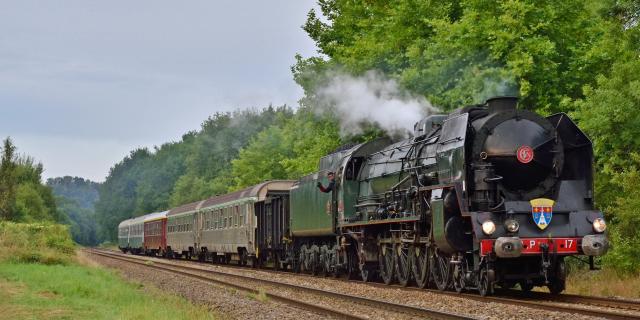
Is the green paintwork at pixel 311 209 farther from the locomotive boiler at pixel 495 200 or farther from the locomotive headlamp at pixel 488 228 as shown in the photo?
the locomotive headlamp at pixel 488 228

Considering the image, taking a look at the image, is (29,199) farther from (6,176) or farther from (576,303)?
(576,303)

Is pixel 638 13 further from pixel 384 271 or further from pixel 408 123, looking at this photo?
pixel 384 271

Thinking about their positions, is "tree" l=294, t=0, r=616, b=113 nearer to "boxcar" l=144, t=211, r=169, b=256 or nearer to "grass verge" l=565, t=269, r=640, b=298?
"grass verge" l=565, t=269, r=640, b=298

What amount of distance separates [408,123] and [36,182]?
89.9 metres

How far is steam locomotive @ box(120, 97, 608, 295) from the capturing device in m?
14.2

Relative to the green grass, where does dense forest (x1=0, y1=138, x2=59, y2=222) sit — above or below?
above

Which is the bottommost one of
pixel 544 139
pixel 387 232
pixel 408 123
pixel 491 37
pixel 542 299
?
pixel 542 299

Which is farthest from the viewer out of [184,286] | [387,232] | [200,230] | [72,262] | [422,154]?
[200,230]

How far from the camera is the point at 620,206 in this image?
1819cm

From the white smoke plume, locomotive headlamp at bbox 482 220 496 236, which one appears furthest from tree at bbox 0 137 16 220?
locomotive headlamp at bbox 482 220 496 236

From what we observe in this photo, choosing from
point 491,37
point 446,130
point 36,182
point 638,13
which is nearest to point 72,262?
point 491,37

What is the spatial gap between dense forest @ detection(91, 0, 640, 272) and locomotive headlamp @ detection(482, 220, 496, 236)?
505cm

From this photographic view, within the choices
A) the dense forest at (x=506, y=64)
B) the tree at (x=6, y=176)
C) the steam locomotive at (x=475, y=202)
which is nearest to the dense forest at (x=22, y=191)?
the tree at (x=6, y=176)

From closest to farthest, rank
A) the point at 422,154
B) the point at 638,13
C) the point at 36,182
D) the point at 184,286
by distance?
the point at 422,154
the point at 184,286
the point at 638,13
the point at 36,182
